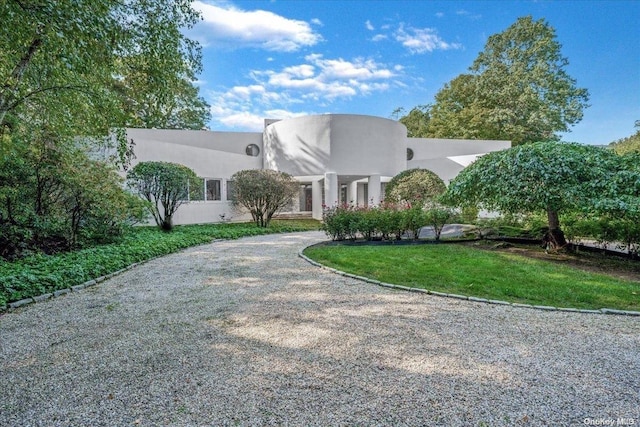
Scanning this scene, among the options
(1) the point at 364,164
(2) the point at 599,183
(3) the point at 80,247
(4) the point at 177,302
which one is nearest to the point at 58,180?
(3) the point at 80,247

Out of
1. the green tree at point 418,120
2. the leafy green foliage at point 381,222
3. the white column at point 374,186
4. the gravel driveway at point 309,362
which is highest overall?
the green tree at point 418,120

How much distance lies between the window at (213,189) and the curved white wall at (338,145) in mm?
3487

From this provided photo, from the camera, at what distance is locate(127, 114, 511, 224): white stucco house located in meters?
14.6

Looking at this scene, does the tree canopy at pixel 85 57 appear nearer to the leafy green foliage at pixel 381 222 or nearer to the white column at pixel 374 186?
the leafy green foliage at pixel 381 222

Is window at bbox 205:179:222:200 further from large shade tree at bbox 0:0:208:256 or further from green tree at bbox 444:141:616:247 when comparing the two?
green tree at bbox 444:141:616:247

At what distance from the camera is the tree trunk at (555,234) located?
297 inches

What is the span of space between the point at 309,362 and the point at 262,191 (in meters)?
9.94

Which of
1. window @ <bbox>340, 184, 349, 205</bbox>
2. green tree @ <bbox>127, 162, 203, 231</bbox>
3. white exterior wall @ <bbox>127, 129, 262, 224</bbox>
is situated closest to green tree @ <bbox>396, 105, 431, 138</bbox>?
window @ <bbox>340, 184, 349, 205</bbox>

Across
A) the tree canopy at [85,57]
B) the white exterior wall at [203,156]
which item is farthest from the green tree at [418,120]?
the tree canopy at [85,57]

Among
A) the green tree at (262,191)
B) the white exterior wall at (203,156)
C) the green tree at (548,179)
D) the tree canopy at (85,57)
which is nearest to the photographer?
the tree canopy at (85,57)

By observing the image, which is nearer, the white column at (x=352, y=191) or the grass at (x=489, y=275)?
the grass at (x=489, y=275)

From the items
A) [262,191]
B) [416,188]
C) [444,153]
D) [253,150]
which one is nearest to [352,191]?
[444,153]

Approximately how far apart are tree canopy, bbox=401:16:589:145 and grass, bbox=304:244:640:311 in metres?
21.8

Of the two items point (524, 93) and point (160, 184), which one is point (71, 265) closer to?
point (160, 184)
